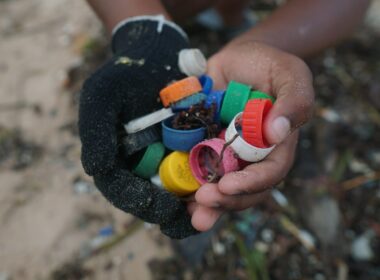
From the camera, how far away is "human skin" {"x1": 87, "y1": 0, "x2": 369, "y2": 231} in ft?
4.29

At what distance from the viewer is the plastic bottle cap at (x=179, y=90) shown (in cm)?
166

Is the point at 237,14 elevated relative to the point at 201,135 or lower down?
lower down

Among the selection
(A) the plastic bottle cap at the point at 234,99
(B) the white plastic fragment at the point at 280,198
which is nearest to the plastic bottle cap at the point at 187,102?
(A) the plastic bottle cap at the point at 234,99

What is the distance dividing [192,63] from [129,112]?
38 centimetres

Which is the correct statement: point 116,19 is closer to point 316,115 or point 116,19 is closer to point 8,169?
point 8,169

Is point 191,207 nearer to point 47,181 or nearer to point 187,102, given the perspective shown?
point 187,102

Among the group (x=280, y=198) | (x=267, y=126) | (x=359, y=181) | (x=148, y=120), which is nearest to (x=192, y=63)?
(x=148, y=120)

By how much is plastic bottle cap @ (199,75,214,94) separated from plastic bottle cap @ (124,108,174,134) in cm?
20

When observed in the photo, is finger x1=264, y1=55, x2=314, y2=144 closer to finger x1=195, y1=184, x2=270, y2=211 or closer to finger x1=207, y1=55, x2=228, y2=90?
finger x1=195, y1=184, x2=270, y2=211

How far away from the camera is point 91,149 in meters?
1.44

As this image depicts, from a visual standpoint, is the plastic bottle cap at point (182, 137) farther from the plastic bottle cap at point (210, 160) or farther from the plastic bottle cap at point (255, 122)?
the plastic bottle cap at point (255, 122)

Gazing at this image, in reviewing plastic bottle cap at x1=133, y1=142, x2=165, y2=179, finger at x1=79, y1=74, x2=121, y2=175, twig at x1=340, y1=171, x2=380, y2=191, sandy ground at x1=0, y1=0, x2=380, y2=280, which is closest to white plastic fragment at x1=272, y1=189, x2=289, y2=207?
twig at x1=340, y1=171, x2=380, y2=191

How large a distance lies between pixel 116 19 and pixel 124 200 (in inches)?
45.3

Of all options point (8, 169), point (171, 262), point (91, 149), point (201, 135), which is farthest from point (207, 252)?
point (8, 169)
